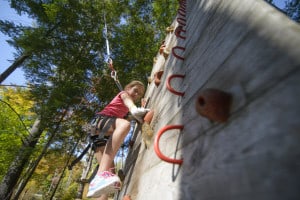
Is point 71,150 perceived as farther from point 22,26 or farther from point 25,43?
point 22,26

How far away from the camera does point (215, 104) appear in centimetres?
84

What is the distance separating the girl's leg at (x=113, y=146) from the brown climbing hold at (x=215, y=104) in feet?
5.93

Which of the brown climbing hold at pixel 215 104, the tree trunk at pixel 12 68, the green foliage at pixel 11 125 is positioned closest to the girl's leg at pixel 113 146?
the brown climbing hold at pixel 215 104

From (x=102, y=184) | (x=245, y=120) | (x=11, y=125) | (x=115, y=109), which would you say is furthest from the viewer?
(x=11, y=125)

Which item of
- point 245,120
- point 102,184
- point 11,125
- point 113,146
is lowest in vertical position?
point 245,120

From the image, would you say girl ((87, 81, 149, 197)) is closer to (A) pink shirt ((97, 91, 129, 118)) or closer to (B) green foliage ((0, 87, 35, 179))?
(A) pink shirt ((97, 91, 129, 118))

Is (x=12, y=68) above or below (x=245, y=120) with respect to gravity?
above

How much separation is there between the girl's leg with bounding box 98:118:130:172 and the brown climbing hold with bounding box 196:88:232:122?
181 centimetres

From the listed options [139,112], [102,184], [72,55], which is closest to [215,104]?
[102,184]

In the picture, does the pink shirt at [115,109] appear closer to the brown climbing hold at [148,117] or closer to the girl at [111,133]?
the girl at [111,133]

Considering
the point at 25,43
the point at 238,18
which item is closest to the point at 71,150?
the point at 25,43

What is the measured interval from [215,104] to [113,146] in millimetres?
1889

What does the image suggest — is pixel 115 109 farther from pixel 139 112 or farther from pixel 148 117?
pixel 148 117

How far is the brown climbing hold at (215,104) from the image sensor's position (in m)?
0.82
